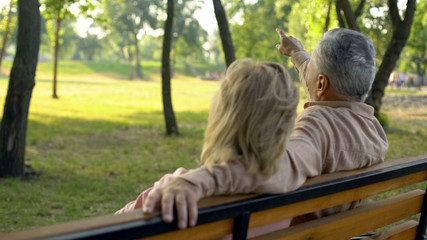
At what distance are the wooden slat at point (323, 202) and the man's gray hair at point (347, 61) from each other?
42cm

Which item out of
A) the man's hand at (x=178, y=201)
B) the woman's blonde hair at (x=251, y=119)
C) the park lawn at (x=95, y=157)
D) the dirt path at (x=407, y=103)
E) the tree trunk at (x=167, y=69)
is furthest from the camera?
the dirt path at (x=407, y=103)

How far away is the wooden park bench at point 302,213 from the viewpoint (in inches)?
46.7

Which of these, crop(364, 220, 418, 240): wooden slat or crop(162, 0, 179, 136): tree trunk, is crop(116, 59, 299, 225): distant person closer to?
crop(364, 220, 418, 240): wooden slat

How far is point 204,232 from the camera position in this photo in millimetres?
1430

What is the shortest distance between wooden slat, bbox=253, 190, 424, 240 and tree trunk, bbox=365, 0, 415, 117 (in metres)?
10.5

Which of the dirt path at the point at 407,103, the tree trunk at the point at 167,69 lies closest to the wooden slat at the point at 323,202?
the tree trunk at the point at 167,69

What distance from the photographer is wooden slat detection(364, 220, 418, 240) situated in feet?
7.43

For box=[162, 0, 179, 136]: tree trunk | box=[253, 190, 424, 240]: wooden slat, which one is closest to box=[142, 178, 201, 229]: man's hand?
box=[253, 190, 424, 240]: wooden slat

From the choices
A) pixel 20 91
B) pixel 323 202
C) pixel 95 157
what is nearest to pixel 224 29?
pixel 20 91

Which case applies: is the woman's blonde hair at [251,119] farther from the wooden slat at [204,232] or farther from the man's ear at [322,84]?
the man's ear at [322,84]

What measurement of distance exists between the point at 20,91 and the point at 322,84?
603 centimetres

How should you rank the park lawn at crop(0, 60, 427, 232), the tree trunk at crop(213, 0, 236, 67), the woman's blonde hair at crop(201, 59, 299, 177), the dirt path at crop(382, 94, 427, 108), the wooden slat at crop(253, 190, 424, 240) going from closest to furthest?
the woman's blonde hair at crop(201, 59, 299, 177)
the wooden slat at crop(253, 190, 424, 240)
the park lawn at crop(0, 60, 427, 232)
the tree trunk at crop(213, 0, 236, 67)
the dirt path at crop(382, 94, 427, 108)

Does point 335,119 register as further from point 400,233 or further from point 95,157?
point 95,157

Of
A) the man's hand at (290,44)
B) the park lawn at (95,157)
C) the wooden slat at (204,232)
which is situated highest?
the man's hand at (290,44)
